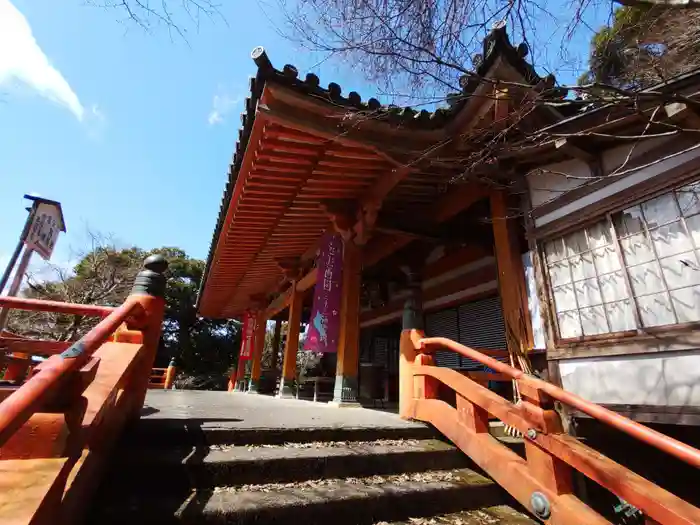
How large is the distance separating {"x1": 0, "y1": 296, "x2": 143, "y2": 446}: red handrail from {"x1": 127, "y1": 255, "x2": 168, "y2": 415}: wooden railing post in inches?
41.8

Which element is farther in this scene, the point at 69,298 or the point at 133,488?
the point at 69,298

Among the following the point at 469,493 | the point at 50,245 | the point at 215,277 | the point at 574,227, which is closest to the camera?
the point at 469,493

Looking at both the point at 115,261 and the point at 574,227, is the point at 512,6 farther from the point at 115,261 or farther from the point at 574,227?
the point at 115,261

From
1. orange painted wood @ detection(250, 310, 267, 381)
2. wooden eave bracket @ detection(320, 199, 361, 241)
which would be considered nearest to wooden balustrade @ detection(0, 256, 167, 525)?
wooden eave bracket @ detection(320, 199, 361, 241)

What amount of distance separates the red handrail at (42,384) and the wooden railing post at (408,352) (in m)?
3.24

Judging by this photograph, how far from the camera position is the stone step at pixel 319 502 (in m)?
2.10

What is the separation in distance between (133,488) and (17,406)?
50.4 inches

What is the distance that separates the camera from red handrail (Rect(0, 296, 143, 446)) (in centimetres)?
131

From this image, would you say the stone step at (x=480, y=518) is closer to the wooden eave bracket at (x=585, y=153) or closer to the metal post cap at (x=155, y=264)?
the metal post cap at (x=155, y=264)

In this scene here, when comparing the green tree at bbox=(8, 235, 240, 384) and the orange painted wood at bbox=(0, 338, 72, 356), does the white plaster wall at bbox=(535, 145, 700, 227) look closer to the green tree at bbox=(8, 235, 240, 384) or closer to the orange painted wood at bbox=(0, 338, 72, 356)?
the orange painted wood at bbox=(0, 338, 72, 356)

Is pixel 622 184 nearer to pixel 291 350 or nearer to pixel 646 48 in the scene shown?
pixel 646 48

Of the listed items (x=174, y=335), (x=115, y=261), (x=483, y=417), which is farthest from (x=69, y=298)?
(x=483, y=417)

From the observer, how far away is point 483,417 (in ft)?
12.0

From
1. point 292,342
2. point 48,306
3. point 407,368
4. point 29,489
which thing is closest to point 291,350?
point 292,342
